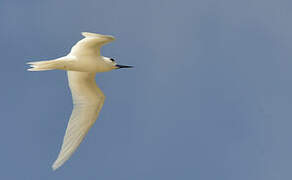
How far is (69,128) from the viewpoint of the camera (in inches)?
837

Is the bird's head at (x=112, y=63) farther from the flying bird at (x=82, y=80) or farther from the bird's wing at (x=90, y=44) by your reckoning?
the bird's wing at (x=90, y=44)

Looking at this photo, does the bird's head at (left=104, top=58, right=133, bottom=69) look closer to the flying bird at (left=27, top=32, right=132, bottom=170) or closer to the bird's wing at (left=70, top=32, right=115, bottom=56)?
the flying bird at (left=27, top=32, right=132, bottom=170)

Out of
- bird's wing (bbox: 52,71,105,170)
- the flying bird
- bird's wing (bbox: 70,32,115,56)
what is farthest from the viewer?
bird's wing (bbox: 52,71,105,170)

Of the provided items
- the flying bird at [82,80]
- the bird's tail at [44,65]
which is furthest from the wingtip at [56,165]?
the bird's tail at [44,65]

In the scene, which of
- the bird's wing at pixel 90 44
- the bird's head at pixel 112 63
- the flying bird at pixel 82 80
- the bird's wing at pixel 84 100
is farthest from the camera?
the bird's wing at pixel 84 100

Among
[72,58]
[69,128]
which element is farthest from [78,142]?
[72,58]

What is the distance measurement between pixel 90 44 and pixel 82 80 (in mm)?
2694

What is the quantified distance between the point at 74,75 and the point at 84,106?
122cm

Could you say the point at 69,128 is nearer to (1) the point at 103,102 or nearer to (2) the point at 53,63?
(1) the point at 103,102

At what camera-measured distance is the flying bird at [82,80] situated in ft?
62.4

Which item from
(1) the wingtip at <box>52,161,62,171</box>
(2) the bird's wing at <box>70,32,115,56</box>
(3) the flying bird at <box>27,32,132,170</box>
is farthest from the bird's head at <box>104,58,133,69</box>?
(1) the wingtip at <box>52,161,62,171</box>

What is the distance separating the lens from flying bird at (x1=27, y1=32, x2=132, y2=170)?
19.0 meters

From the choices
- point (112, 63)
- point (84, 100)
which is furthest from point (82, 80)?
point (112, 63)

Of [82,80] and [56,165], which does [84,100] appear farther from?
[56,165]
